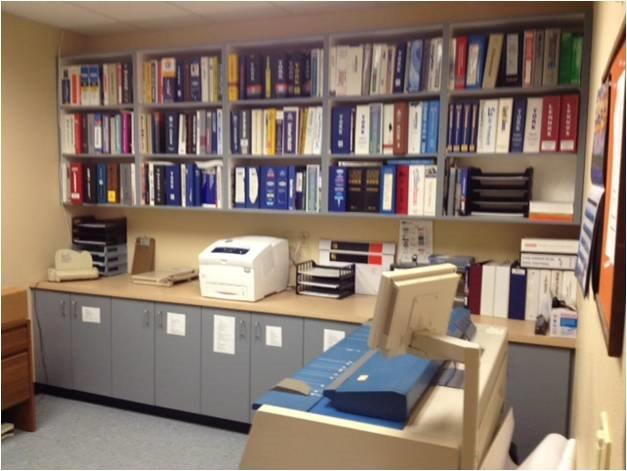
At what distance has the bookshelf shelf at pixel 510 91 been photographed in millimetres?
2846

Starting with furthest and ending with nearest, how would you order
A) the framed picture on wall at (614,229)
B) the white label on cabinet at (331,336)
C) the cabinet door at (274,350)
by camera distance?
the cabinet door at (274,350)
the white label on cabinet at (331,336)
the framed picture on wall at (614,229)

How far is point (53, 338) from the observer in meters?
3.83

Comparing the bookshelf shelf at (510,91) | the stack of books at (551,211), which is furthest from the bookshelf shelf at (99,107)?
the stack of books at (551,211)

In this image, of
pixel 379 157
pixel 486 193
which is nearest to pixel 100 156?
pixel 379 157

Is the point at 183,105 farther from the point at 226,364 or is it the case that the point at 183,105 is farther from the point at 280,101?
the point at 226,364

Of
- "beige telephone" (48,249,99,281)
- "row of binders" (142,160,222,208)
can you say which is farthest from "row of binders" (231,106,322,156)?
"beige telephone" (48,249,99,281)

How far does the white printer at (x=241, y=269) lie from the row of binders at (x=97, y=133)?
1062mm

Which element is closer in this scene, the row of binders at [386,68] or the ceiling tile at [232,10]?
the row of binders at [386,68]

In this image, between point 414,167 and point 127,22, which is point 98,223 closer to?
point 127,22

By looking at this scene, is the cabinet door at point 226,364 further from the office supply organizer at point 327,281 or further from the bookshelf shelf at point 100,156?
the bookshelf shelf at point 100,156

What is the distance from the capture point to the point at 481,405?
132cm

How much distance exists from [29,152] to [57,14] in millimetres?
916

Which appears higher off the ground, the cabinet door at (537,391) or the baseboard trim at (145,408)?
the cabinet door at (537,391)

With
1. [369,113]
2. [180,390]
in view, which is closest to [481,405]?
[369,113]
